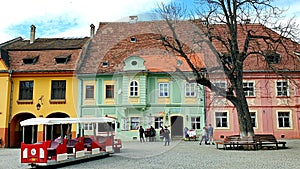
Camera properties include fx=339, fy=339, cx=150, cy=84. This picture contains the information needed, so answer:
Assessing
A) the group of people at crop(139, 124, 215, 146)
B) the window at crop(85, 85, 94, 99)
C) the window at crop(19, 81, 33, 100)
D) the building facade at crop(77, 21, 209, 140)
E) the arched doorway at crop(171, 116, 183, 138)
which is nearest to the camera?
the group of people at crop(139, 124, 215, 146)

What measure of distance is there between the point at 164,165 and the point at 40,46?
24690 millimetres

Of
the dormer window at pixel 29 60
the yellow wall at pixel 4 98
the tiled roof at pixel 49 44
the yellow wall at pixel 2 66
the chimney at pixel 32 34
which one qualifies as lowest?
the yellow wall at pixel 4 98

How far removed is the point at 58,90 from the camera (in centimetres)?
2873

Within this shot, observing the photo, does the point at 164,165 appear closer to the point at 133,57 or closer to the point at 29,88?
the point at 133,57

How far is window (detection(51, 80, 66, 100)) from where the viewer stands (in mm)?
28656

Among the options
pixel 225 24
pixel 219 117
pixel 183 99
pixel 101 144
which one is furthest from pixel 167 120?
pixel 101 144

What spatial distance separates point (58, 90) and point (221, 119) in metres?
14.0

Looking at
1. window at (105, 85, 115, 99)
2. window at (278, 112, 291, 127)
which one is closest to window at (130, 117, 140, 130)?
window at (105, 85, 115, 99)

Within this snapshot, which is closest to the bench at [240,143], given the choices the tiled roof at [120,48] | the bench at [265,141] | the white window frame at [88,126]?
the bench at [265,141]

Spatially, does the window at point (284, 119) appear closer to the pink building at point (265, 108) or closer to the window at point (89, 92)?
the pink building at point (265, 108)

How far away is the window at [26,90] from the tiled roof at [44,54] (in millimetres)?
1162

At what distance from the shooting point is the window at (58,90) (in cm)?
2866

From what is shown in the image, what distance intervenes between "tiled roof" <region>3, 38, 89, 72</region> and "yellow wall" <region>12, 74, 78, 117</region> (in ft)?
2.31

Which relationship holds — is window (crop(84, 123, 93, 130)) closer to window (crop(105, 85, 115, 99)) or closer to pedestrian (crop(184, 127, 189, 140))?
pedestrian (crop(184, 127, 189, 140))
